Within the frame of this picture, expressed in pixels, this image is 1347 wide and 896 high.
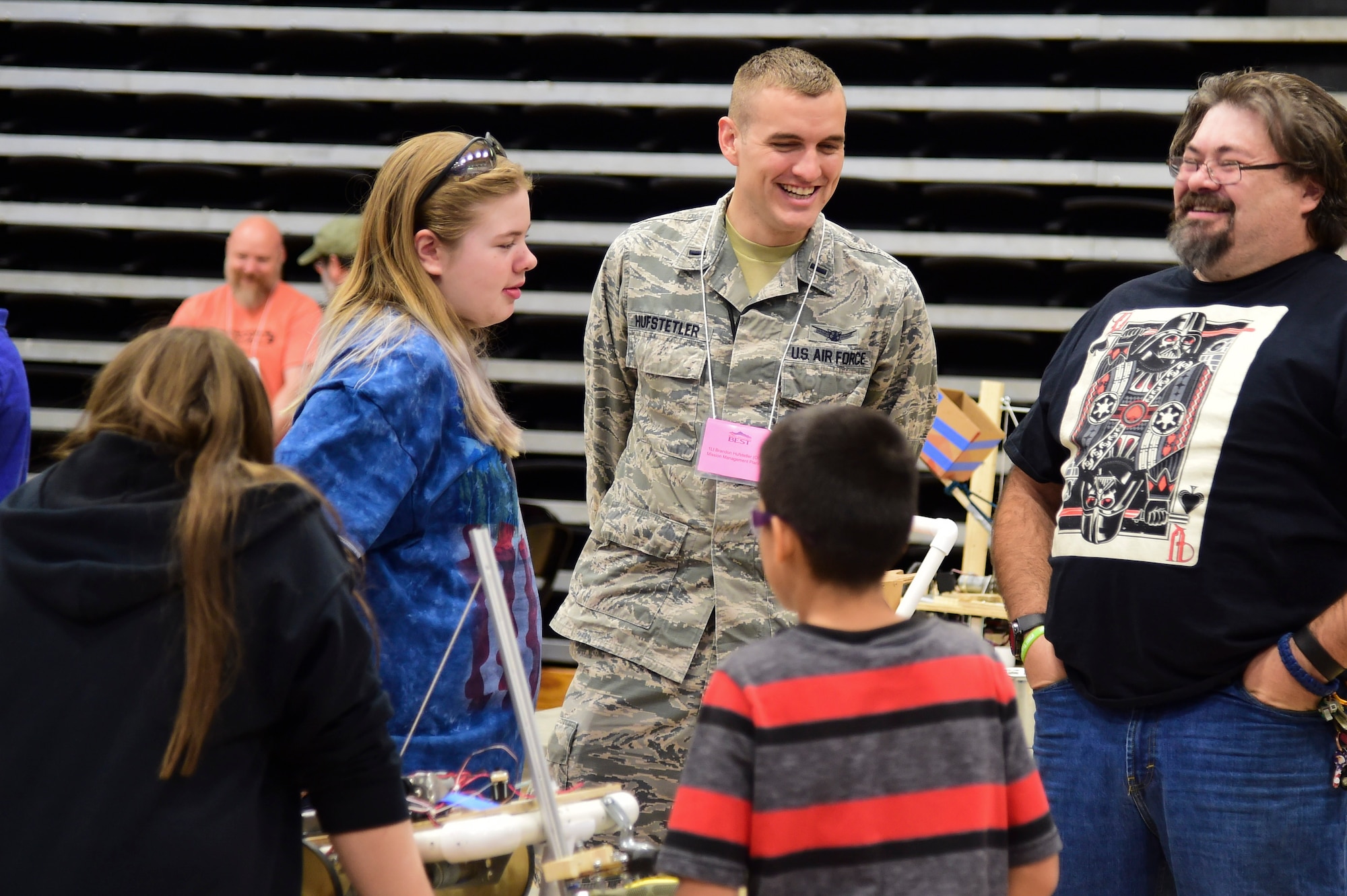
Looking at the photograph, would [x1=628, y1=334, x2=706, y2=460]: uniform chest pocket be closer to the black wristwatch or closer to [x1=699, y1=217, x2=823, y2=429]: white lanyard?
[x1=699, y1=217, x2=823, y2=429]: white lanyard

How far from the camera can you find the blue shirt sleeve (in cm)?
141

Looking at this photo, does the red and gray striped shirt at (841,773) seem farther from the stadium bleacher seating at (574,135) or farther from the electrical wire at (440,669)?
the stadium bleacher seating at (574,135)

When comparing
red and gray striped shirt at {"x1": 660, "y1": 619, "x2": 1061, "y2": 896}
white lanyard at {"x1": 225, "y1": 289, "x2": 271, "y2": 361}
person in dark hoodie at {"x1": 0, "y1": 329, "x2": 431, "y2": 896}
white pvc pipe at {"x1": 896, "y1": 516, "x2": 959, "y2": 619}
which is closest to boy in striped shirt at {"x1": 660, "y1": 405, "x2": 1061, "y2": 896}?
red and gray striped shirt at {"x1": 660, "y1": 619, "x2": 1061, "y2": 896}

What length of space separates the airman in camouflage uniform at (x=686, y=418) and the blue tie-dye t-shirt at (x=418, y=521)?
581 mm

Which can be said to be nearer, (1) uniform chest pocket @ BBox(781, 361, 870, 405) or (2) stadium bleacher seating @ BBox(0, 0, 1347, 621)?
(1) uniform chest pocket @ BBox(781, 361, 870, 405)

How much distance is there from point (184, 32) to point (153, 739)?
523 centimetres

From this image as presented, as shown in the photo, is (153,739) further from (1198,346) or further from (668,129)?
(668,129)

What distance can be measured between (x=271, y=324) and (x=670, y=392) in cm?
278

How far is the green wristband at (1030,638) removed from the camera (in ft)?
6.22

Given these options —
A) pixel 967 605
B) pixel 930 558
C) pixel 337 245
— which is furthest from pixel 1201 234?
pixel 337 245

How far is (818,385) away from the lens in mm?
2156

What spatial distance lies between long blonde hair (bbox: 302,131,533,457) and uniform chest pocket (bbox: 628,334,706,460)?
0.55m

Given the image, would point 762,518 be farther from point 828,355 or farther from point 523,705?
point 828,355

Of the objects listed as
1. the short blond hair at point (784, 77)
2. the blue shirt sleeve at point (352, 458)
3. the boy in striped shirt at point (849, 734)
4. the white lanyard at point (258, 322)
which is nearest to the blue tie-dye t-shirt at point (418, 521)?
the blue shirt sleeve at point (352, 458)
